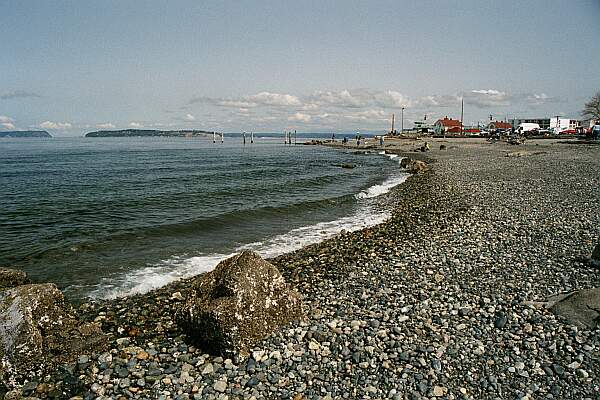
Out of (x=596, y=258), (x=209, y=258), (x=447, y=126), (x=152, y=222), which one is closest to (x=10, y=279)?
(x=209, y=258)

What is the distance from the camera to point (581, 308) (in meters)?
6.77

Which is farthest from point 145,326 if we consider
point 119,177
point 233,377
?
point 119,177

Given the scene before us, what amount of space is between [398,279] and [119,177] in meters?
30.3

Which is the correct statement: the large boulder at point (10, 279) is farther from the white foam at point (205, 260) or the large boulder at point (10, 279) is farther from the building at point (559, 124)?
the building at point (559, 124)

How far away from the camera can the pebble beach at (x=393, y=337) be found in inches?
212

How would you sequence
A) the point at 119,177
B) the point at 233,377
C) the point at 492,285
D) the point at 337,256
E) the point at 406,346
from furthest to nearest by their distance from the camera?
the point at 119,177 < the point at 337,256 < the point at 492,285 < the point at 406,346 < the point at 233,377

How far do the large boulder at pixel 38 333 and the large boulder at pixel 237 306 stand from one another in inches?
66.8

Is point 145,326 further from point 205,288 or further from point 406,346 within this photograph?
point 406,346

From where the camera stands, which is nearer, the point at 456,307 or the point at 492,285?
the point at 456,307

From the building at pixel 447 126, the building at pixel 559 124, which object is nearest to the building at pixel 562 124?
the building at pixel 559 124

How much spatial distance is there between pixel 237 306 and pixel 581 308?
19.3 ft

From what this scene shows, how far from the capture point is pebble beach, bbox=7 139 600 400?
5.38m

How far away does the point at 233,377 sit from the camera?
572cm

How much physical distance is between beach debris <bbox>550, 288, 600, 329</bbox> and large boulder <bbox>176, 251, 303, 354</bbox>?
459cm
